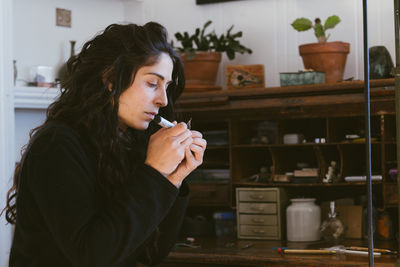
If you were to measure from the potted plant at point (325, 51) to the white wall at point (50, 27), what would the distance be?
1.42m

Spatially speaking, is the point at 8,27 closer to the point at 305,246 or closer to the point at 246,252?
the point at 246,252

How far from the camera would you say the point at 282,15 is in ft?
12.5

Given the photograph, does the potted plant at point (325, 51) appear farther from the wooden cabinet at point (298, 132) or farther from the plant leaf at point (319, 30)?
Answer: the wooden cabinet at point (298, 132)

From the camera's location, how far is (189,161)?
1.62m

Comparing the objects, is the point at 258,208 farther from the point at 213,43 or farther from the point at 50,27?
the point at 50,27

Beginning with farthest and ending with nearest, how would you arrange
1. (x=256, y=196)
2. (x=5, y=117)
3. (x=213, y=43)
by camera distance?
(x=213, y=43), (x=256, y=196), (x=5, y=117)

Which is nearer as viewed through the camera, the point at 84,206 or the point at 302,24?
the point at 84,206

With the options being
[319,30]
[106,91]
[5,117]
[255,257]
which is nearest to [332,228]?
[255,257]

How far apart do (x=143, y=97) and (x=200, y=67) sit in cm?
207

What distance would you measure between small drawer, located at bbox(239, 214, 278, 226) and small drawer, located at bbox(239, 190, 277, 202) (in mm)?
92

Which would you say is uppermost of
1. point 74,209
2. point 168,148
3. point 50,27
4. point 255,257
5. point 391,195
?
point 50,27

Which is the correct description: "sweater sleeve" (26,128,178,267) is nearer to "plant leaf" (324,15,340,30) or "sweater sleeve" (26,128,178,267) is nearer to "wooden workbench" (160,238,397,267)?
"wooden workbench" (160,238,397,267)

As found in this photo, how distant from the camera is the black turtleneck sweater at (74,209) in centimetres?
142

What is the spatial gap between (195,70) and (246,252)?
120 centimetres
